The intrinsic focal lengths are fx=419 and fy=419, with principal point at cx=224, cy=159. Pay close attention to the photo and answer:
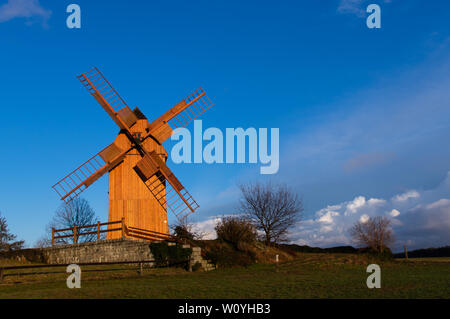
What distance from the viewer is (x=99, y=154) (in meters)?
27.5

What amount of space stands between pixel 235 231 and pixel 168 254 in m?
9.67

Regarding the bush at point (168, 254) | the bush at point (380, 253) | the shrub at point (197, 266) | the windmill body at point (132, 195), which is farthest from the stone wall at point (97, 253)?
the bush at point (380, 253)

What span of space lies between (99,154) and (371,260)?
20.9 metres

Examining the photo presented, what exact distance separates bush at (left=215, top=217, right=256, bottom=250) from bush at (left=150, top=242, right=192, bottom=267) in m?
8.26

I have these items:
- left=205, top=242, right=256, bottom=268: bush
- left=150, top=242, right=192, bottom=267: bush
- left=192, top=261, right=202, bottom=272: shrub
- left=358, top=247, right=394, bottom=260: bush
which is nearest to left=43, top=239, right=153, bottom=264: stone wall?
left=150, top=242, right=192, bottom=267: bush

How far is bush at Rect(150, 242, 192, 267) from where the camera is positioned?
24294mm

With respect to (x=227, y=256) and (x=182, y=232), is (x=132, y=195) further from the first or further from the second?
(x=227, y=256)

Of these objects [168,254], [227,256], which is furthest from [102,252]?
[227,256]

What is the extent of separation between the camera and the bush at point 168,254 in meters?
24.3

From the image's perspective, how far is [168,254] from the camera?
80.7 ft

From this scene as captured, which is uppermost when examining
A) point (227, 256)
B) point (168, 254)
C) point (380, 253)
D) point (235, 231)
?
point (235, 231)

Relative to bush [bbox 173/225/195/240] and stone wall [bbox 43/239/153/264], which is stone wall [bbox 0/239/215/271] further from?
bush [bbox 173/225/195/240]
